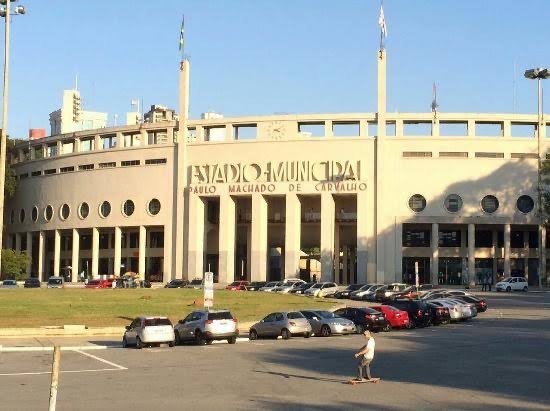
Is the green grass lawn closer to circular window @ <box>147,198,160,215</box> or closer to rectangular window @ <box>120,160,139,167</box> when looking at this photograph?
circular window @ <box>147,198,160,215</box>

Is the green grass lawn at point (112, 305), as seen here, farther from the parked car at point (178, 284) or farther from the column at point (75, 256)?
the column at point (75, 256)

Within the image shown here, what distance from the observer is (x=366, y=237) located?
301 feet

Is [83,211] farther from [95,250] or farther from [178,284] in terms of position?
[178,284]

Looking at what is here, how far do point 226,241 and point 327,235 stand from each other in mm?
11668

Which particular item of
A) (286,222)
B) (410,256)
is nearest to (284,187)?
(286,222)

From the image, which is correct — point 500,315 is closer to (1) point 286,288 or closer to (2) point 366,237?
(1) point 286,288

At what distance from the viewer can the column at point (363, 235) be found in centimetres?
9150

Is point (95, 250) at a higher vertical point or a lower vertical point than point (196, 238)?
lower

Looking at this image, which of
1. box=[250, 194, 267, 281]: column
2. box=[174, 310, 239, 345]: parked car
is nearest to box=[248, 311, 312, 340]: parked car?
box=[174, 310, 239, 345]: parked car

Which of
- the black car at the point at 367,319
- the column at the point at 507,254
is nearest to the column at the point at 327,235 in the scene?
the column at the point at 507,254

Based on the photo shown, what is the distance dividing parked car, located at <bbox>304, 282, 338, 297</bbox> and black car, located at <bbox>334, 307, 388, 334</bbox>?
3275cm

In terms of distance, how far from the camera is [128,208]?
4040 inches

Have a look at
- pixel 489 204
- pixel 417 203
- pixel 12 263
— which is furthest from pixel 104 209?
pixel 489 204

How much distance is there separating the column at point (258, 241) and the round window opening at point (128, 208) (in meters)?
16.4
